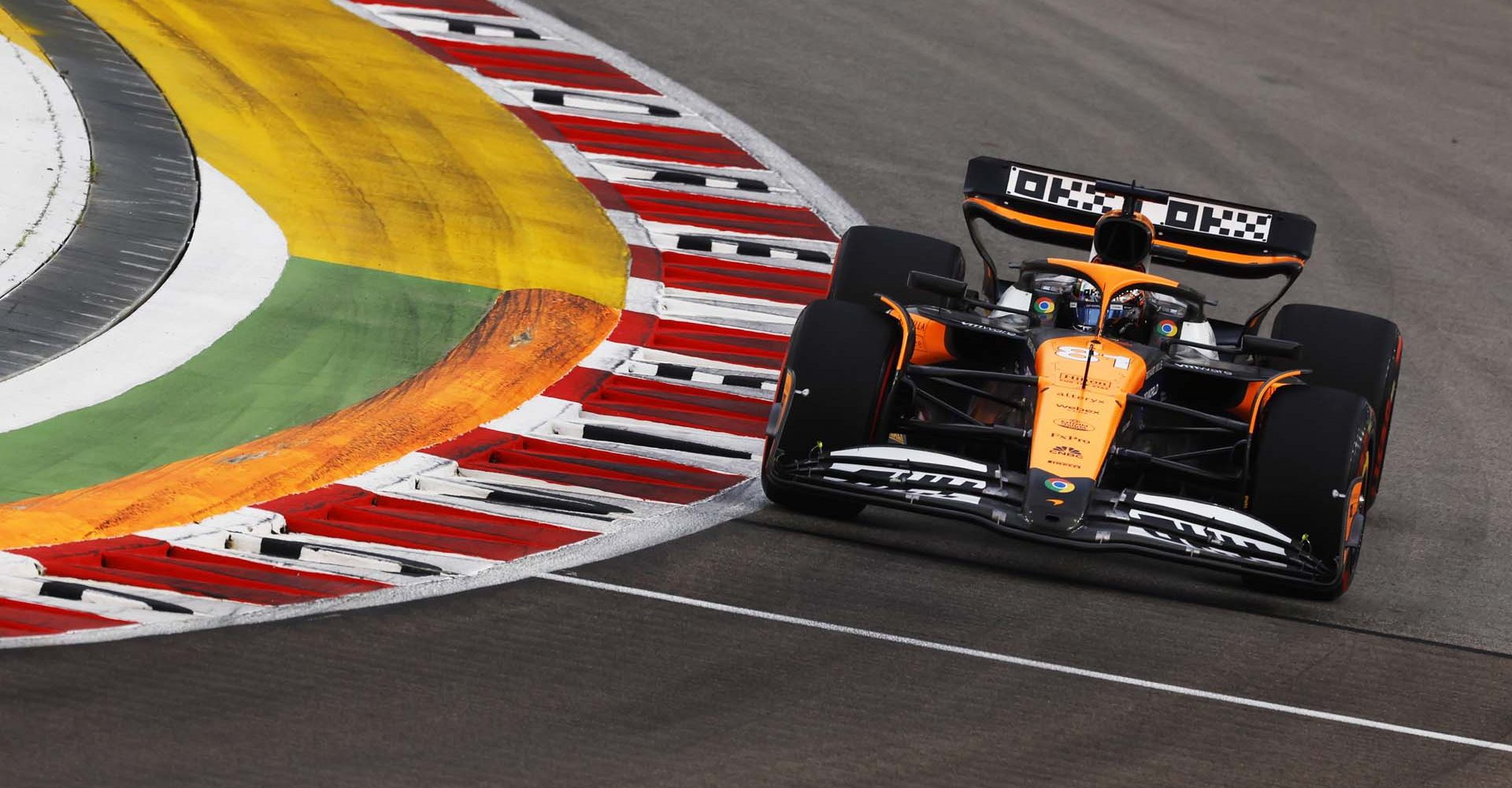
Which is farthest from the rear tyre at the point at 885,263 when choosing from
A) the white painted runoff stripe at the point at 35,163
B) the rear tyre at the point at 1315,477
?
the white painted runoff stripe at the point at 35,163

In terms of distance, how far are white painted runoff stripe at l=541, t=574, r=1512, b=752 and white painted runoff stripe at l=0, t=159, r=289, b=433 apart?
2.80 m

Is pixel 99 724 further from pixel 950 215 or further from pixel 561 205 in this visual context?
pixel 950 215

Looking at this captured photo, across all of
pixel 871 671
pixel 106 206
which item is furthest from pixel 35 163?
pixel 871 671

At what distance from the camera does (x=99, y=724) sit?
652cm

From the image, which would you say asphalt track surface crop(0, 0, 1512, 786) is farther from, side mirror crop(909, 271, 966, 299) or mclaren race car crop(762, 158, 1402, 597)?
side mirror crop(909, 271, 966, 299)

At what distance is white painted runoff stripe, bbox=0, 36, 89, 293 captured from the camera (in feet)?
37.4

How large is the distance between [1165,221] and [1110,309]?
0.99 metres

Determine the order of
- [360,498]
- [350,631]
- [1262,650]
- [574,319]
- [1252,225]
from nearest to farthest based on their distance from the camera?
[350,631] < [1262,650] < [360,498] < [1252,225] < [574,319]

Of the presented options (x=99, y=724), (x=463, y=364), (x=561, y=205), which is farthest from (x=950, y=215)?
(x=99, y=724)

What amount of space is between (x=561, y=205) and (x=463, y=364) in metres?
3.03

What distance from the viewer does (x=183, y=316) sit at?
35.7 feet

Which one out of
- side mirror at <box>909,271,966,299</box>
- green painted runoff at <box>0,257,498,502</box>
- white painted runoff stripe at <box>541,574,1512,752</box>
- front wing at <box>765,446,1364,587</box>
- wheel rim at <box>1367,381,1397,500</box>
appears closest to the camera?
white painted runoff stripe at <box>541,574,1512,752</box>

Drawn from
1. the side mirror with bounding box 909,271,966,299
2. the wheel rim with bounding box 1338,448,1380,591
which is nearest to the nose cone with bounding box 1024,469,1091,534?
the wheel rim with bounding box 1338,448,1380,591

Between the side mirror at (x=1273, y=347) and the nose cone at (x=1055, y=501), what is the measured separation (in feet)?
3.98
